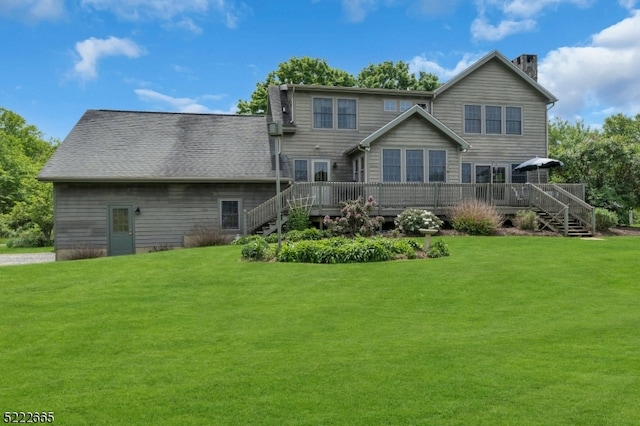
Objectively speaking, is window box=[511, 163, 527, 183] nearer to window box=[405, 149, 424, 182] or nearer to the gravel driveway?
window box=[405, 149, 424, 182]

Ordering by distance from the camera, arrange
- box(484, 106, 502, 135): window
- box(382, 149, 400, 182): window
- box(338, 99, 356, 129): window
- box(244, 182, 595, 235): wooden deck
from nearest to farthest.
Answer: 1. box(244, 182, 595, 235): wooden deck
2. box(382, 149, 400, 182): window
3. box(338, 99, 356, 129): window
4. box(484, 106, 502, 135): window

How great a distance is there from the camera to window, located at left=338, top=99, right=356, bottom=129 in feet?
75.9

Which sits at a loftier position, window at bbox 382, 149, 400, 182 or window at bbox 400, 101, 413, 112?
window at bbox 400, 101, 413, 112

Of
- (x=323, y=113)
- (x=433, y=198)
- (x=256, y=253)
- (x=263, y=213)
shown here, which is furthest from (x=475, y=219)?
(x=256, y=253)

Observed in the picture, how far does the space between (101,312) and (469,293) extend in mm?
6648

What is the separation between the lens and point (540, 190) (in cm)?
1992

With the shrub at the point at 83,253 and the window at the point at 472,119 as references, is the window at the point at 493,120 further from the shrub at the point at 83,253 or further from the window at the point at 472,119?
the shrub at the point at 83,253

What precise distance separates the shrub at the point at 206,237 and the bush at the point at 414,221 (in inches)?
281

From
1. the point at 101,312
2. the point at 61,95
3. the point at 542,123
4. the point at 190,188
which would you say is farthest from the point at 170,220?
the point at 61,95

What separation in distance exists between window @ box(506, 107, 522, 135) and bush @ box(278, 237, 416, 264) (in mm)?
14771

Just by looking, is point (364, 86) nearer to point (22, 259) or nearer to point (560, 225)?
point (560, 225)

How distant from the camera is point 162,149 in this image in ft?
69.5

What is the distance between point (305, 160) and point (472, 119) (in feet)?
29.9

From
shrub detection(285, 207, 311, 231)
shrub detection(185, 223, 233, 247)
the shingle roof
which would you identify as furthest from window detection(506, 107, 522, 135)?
shrub detection(185, 223, 233, 247)
